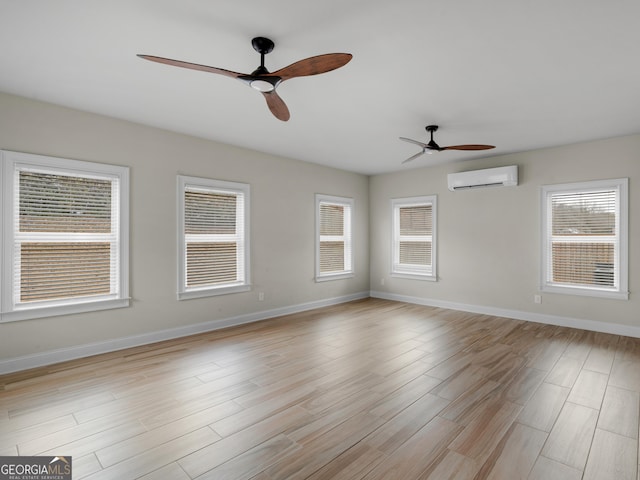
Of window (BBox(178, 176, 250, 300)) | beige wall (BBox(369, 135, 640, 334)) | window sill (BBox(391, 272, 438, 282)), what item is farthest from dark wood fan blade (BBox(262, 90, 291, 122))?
window sill (BBox(391, 272, 438, 282))

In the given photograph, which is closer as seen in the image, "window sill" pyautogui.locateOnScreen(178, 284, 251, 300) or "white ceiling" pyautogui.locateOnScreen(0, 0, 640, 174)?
"white ceiling" pyautogui.locateOnScreen(0, 0, 640, 174)

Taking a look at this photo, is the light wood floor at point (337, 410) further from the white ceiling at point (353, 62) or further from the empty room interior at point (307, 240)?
the white ceiling at point (353, 62)

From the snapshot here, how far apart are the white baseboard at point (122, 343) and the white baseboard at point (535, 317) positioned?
→ 2495 mm

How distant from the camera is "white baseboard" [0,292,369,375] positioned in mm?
3238

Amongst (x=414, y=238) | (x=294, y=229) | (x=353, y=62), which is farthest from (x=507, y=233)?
(x=353, y=62)

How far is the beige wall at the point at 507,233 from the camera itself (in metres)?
4.47

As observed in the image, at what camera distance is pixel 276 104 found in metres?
2.66

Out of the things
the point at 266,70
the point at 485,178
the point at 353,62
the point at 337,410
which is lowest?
the point at 337,410

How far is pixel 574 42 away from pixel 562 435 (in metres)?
2.71

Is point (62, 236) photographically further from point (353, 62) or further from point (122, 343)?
point (353, 62)

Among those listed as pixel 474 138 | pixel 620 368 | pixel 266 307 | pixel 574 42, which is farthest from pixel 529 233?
→ pixel 266 307

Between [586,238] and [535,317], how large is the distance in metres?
1.38

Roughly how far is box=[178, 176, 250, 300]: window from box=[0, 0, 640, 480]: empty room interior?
1.4 inches

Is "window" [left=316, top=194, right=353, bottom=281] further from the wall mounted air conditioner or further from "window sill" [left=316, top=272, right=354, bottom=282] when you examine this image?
the wall mounted air conditioner
